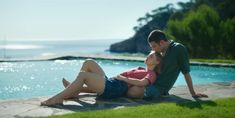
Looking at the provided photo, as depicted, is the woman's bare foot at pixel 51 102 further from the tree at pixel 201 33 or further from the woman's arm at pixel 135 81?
the tree at pixel 201 33

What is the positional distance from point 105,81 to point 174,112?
1.31 meters

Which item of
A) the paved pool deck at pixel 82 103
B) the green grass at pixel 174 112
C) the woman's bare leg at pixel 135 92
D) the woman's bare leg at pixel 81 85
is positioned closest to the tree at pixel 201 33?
the paved pool deck at pixel 82 103

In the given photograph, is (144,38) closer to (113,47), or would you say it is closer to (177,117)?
(113,47)

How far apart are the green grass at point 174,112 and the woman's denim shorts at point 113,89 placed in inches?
29.6

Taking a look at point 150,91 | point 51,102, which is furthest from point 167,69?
point 51,102

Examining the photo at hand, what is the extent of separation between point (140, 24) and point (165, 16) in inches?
162

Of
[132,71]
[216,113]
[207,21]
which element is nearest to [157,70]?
[132,71]

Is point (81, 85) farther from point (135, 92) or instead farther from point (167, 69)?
point (167, 69)

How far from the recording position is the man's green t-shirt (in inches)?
229

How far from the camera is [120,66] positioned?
19828 millimetres

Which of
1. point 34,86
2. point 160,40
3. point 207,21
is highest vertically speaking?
point 207,21

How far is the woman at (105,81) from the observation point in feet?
18.4

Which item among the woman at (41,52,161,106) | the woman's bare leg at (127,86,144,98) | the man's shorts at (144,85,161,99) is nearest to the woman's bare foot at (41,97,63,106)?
the woman at (41,52,161,106)

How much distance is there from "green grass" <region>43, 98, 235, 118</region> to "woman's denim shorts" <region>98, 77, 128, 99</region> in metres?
0.75
